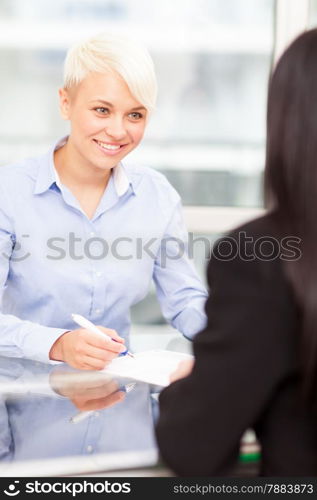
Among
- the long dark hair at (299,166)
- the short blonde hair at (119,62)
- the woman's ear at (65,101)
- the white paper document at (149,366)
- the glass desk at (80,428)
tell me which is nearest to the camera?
the long dark hair at (299,166)

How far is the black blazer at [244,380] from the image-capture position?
871 mm

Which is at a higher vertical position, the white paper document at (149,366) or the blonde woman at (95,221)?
the blonde woman at (95,221)

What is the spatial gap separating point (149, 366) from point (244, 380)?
2.22ft

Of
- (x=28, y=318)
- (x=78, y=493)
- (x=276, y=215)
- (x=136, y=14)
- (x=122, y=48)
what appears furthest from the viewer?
(x=136, y=14)

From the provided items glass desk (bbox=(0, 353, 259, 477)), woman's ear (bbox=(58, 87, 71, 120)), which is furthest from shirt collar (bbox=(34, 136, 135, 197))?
glass desk (bbox=(0, 353, 259, 477))

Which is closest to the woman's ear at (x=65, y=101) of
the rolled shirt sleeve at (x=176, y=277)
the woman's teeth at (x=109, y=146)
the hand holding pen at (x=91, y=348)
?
the woman's teeth at (x=109, y=146)

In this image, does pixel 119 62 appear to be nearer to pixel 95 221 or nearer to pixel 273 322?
pixel 95 221

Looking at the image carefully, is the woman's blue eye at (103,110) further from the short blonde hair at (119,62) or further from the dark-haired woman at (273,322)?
the dark-haired woman at (273,322)

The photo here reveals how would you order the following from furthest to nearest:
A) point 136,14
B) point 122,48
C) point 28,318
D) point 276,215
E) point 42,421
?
1. point 136,14
2. point 28,318
3. point 122,48
4. point 42,421
5. point 276,215

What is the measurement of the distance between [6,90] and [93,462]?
2.14m

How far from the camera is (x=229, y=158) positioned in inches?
117

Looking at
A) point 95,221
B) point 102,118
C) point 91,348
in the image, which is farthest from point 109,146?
point 91,348

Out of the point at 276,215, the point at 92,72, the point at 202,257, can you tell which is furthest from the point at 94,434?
the point at 202,257

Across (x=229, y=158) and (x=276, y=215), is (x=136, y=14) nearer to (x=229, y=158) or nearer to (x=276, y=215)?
(x=229, y=158)
